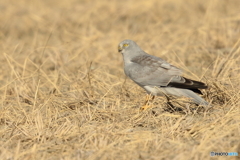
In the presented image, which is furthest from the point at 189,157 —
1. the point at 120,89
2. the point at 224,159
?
the point at 120,89

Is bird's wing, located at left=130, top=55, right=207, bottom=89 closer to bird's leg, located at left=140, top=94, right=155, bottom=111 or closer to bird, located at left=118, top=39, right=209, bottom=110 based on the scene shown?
bird, located at left=118, top=39, right=209, bottom=110

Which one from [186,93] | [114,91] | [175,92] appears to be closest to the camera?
[186,93]

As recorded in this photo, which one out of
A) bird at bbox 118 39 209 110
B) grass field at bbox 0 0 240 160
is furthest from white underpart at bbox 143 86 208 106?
grass field at bbox 0 0 240 160

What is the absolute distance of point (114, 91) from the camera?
6.30 metres

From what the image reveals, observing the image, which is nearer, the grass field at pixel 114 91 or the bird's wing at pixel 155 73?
the grass field at pixel 114 91

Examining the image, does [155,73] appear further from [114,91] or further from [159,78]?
[114,91]

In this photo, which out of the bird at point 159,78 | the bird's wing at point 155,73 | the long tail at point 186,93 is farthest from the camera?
the bird's wing at point 155,73

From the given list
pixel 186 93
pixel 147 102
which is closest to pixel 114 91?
pixel 147 102

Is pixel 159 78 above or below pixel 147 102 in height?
above

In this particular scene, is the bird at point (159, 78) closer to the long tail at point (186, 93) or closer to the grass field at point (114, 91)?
the long tail at point (186, 93)

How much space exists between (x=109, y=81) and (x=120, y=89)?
48cm

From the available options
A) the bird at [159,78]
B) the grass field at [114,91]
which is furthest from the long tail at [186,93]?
the grass field at [114,91]

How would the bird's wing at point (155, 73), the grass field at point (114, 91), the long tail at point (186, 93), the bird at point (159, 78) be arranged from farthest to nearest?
the bird's wing at point (155, 73) → the bird at point (159, 78) → the long tail at point (186, 93) → the grass field at point (114, 91)

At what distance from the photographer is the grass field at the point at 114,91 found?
14.2 ft
